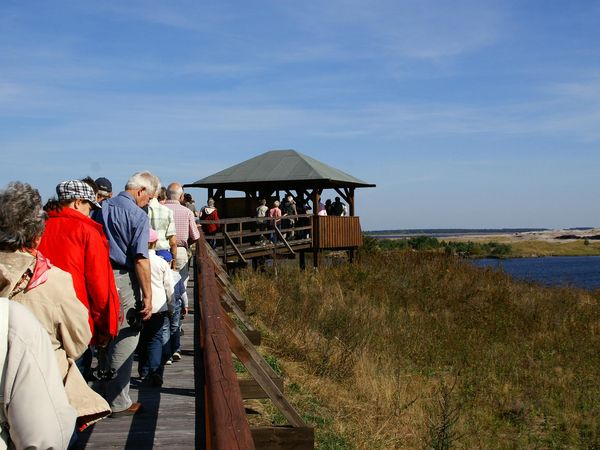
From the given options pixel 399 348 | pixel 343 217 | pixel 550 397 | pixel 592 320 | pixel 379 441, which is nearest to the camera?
pixel 379 441

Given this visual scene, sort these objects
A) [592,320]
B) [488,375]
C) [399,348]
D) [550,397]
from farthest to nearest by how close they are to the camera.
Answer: [592,320], [399,348], [488,375], [550,397]

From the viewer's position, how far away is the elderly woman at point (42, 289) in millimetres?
3189

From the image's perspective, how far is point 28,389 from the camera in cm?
256

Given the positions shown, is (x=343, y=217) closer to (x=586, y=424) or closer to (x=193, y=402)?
(x=586, y=424)

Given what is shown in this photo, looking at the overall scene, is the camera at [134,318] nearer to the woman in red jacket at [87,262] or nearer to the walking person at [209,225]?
the woman in red jacket at [87,262]

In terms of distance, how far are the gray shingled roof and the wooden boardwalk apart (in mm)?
18977

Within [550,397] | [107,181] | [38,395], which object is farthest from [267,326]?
[38,395]

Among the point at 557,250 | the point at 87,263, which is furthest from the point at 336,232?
the point at 557,250

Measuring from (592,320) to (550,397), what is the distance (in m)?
6.43

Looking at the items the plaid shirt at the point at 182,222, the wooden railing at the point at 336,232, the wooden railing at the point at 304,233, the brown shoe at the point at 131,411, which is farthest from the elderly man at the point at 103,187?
the wooden railing at the point at 336,232

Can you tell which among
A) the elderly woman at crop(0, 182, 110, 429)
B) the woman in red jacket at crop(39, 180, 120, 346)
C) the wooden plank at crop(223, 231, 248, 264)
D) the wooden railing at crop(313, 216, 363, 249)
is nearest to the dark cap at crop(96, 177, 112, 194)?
the woman in red jacket at crop(39, 180, 120, 346)

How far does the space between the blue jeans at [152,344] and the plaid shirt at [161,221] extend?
3.13ft

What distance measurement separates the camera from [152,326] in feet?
21.6

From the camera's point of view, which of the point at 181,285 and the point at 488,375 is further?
the point at 488,375
